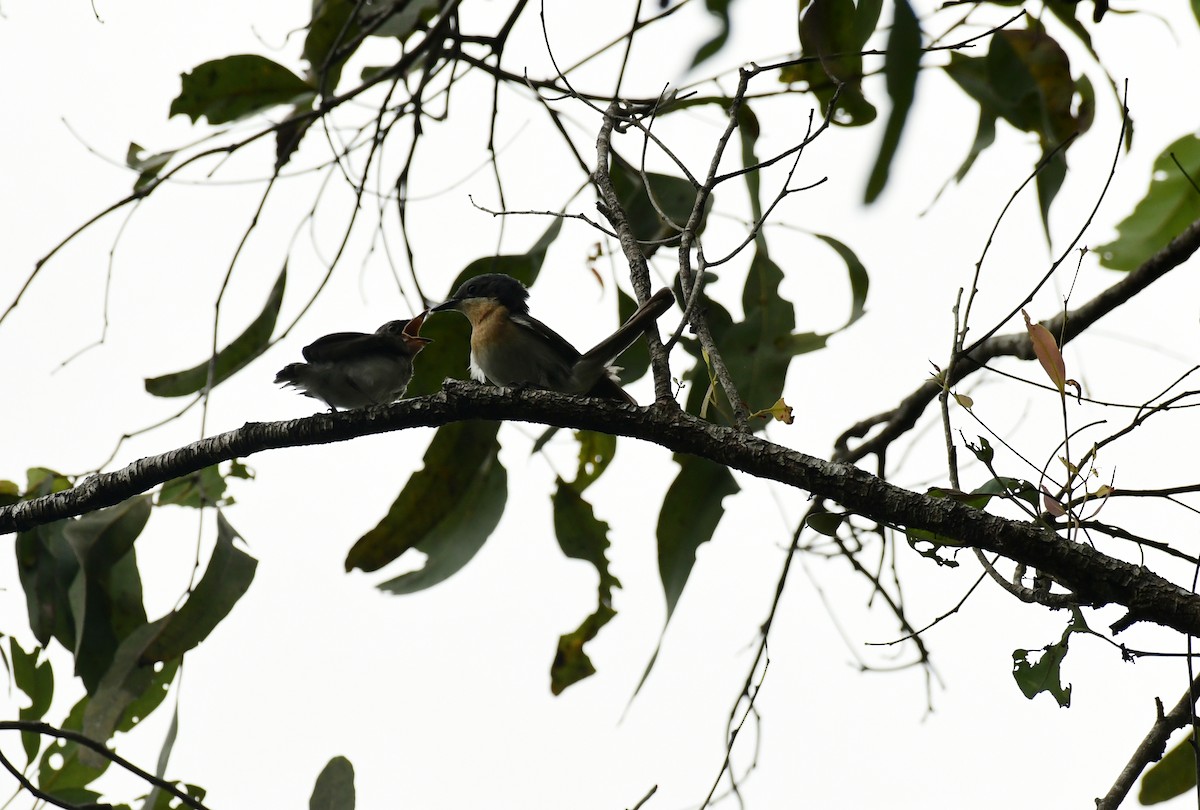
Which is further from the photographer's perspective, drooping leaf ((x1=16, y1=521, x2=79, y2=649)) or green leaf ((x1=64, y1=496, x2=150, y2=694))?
drooping leaf ((x1=16, y1=521, x2=79, y2=649))

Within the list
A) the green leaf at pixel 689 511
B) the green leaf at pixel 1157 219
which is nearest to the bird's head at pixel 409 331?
the green leaf at pixel 689 511

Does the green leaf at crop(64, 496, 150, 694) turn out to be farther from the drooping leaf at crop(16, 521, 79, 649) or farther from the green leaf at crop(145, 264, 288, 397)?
the green leaf at crop(145, 264, 288, 397)

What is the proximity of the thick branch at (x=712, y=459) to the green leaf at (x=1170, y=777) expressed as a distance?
1334mm

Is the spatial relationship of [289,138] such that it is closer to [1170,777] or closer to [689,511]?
[689,511]

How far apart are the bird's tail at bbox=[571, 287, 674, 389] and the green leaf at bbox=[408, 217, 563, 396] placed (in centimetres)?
41

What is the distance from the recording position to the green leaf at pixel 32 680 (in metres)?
3.60

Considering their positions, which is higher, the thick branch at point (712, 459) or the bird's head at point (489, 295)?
the bird's head at point (489, 295)

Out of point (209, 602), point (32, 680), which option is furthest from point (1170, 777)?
point (32, 680)

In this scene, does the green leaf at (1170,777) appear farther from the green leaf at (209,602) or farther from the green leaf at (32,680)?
the green leaf at (32,680)

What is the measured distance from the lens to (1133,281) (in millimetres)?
3297

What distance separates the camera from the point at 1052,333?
10.8 ft

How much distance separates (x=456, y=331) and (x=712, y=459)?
2054 millimetres

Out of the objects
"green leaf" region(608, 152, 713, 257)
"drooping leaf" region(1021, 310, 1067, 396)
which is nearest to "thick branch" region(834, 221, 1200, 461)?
"drooping leaf" region(1021, 310, 1067, 396)

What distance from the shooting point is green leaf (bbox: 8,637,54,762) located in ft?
11.8
